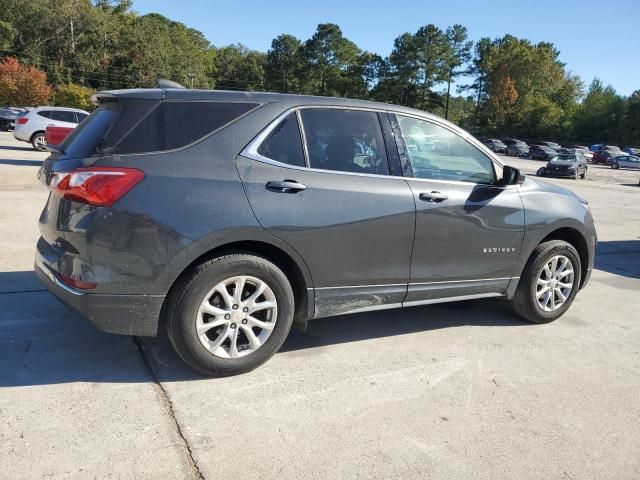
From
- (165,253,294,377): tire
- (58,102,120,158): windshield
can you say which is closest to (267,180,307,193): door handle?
(165,253,294,377): tire

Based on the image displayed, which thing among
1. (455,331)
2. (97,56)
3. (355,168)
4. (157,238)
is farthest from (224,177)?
(97,56)

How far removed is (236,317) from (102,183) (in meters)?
1.13

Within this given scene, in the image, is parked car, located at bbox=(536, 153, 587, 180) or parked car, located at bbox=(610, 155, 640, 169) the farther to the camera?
parked car, located at bbox=(610, 155, 640, 169)

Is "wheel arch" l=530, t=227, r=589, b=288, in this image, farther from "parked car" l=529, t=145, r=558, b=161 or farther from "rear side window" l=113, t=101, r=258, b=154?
"parked car" l=529, t=145, r=558, b=161

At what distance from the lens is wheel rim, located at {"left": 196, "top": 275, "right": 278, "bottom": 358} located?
330cm

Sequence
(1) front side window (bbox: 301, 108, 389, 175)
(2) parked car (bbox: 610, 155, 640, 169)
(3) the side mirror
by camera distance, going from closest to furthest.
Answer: (1) front side window (bbox: 301, 108, 389, 175) → (3) the side mirror → (2) parked car (bbox: 610, 155, 640, 169)

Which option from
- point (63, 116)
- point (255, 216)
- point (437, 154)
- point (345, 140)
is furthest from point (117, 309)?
point (63, 116)

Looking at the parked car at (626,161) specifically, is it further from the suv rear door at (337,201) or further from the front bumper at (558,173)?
the suv rear door at (337,201)

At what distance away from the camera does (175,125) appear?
3.26 m

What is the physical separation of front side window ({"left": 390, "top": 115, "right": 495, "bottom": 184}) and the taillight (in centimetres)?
195

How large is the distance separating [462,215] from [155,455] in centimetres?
272

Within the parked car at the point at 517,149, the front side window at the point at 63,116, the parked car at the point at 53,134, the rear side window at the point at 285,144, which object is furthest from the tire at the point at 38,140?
the parked car at the point at 517,149

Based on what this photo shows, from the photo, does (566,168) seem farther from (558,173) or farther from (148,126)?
(148,126)

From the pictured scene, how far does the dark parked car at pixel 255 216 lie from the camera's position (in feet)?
10.1
